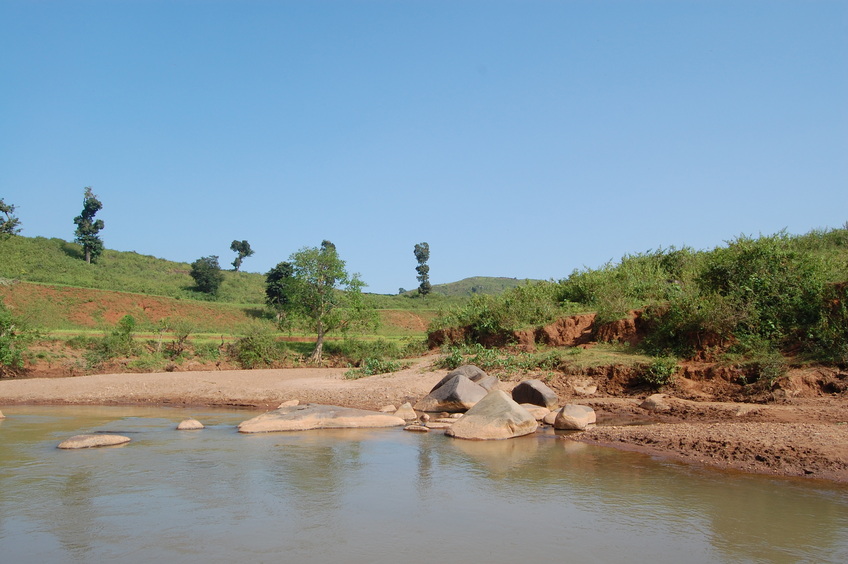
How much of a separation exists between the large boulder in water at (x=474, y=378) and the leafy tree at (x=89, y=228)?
65.6m

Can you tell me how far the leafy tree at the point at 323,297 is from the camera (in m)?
32.6

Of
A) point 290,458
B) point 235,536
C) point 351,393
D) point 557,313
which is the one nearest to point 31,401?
point 351,393

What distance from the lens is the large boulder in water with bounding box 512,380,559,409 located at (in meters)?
15.4

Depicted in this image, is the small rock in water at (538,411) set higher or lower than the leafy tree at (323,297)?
lower

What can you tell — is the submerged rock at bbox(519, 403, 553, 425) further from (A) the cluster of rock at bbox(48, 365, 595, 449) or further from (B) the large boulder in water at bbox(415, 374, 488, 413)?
(B) the large boulder in water at bbox(415, 374, 488, 413)

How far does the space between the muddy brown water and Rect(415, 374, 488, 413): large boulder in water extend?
348cm

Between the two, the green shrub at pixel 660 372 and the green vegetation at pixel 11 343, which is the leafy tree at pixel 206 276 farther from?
the green shrub at pixel 660 372

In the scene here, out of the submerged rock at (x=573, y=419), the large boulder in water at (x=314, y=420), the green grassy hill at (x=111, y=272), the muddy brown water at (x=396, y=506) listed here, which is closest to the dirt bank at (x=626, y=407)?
the submerged rock at (x=573, y=419)

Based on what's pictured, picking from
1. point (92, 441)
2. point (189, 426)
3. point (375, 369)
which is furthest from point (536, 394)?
point (92, 441)

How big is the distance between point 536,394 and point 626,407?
6.99 ft

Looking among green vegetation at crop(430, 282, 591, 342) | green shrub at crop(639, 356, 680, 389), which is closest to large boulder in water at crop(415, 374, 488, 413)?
green shrub at crop(639, 356, 680, 389)

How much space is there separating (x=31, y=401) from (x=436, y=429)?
1312 centimetres

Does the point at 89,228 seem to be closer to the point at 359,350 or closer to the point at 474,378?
the point at 359,350

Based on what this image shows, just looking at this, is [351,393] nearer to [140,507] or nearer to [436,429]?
[436,429]
